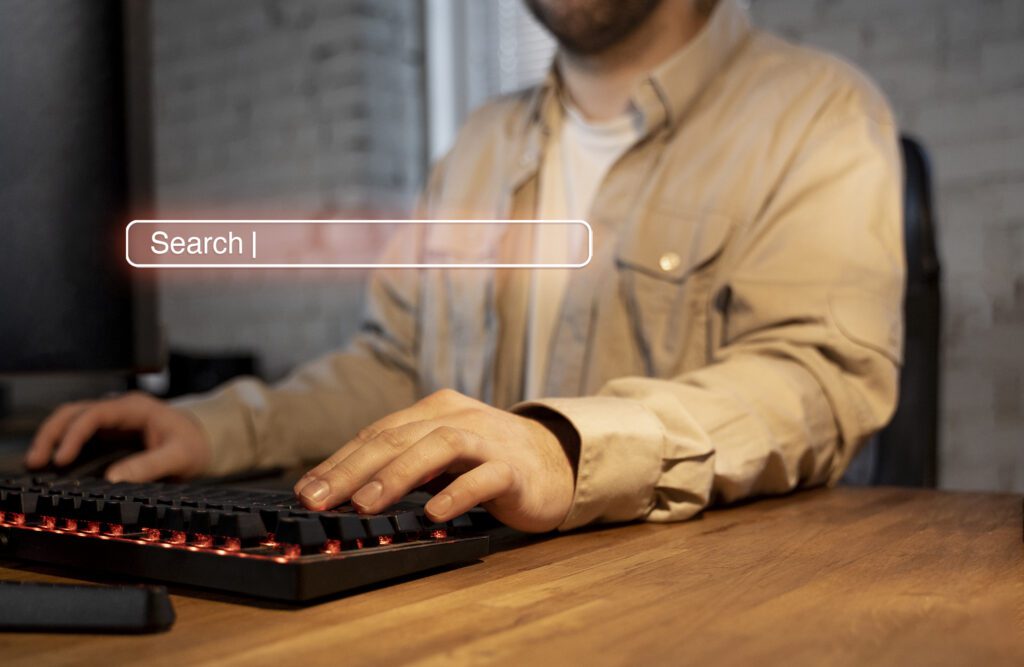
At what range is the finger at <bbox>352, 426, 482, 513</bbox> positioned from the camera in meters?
0.55

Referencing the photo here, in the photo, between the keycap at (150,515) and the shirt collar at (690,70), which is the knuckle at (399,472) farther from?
the shirt collar at (690,70)

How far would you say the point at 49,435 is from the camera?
0.98 meters

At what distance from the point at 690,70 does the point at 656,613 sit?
0.92 meters

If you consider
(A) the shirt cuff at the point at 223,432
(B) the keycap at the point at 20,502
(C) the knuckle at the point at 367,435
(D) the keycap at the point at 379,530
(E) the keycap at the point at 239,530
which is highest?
(C) the knuckle at the point at 367,435

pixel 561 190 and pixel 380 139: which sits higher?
pixel 380 139

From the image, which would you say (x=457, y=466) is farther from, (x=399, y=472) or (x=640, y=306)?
(x=640, y=306)

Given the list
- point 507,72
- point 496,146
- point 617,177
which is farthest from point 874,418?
point 507,72


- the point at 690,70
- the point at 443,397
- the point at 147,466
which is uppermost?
the point at 690,70

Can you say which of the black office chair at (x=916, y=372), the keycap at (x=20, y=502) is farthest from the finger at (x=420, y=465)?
the black office chair at (x=916, y=372)

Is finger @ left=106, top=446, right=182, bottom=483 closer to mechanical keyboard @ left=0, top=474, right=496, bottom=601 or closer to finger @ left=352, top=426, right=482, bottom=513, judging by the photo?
mechanical keyboard @ left=0, top=474, right=496, bottom=601

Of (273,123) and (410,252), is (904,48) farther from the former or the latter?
(273,123)

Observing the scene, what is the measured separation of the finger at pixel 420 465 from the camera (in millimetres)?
554

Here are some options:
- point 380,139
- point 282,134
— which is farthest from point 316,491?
point 282,134

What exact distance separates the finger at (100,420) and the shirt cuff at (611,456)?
47 cm
